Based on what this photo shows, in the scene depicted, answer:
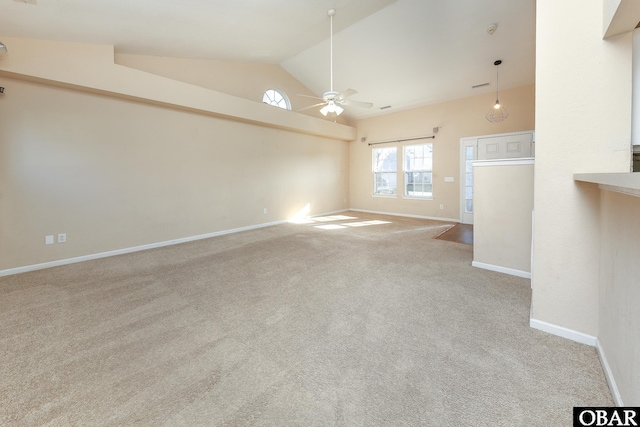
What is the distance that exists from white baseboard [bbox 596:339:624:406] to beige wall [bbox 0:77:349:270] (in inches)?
221

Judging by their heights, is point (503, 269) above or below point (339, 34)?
below

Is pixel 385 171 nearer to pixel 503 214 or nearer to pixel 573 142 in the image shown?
pixel 503 214

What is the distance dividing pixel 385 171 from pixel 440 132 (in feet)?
6.23

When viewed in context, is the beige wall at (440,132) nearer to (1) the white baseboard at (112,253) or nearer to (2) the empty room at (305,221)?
(2) the empty room at (305,221)

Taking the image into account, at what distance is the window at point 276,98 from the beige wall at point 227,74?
98 millimetres

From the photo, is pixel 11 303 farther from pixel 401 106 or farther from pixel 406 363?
pixel 401 106

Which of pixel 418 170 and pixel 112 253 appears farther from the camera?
pixel 418 170

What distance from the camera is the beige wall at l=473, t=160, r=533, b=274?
2.82 m

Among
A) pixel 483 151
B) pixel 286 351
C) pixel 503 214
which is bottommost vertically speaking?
pixel 286 351

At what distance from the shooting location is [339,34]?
4.92 m

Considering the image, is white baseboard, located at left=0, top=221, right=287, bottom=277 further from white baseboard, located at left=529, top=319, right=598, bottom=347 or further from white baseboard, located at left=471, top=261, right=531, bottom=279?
white baseboard, located at left=529, top=319, right=598, bottom=347

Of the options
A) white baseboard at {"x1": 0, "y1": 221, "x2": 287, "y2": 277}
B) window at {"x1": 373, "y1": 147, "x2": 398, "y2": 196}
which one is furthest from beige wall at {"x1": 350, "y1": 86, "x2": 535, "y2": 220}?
white baseboard at {"x1": 0, "y1": 221, "x2": 287, "y2": 277}

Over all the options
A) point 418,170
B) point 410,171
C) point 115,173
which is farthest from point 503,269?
point 115,173

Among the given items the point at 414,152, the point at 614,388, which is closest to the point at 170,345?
the point at 614,388
